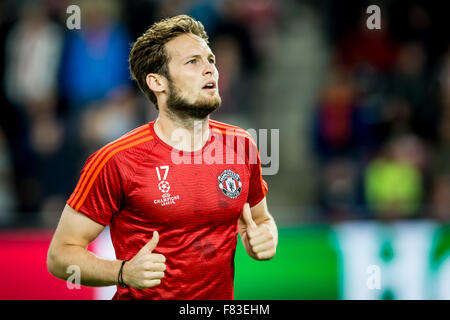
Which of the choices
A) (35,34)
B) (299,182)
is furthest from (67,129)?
(299,182)

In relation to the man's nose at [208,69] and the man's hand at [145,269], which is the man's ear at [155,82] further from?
the man's hand at [145,269]

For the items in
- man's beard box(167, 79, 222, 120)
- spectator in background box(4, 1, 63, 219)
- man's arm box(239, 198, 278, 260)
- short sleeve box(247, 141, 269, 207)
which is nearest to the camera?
man's arm box(239, 198, 278, 260)

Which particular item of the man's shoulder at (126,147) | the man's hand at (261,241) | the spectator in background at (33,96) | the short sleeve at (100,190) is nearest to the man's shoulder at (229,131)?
the man's shoulder at (126,147)

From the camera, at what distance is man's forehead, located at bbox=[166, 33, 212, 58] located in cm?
430

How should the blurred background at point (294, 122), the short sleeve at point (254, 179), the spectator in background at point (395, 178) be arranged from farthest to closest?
the spectator in background at point (395, 178)
the blurred background at point (294, 122)
the short sleeve at point (254, 179)

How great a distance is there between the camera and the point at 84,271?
4.03 meters

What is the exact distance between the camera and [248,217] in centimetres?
423

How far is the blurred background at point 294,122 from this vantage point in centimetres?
724

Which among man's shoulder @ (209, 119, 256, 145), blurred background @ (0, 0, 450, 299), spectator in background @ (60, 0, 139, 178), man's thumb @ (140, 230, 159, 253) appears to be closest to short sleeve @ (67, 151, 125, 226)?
man's thumb @ (140, 230, 159, 253)

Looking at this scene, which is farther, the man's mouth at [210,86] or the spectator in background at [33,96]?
the spectator in background at [33,96]

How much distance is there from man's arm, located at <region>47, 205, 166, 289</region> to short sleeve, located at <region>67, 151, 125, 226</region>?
0.17 ft

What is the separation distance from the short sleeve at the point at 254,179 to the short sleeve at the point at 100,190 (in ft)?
2.83

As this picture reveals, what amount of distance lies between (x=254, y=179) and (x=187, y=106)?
0.68 metres

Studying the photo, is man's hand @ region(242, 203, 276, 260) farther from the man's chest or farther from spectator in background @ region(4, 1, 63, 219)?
spectator in background @ region(4, 1, 63, 219)
